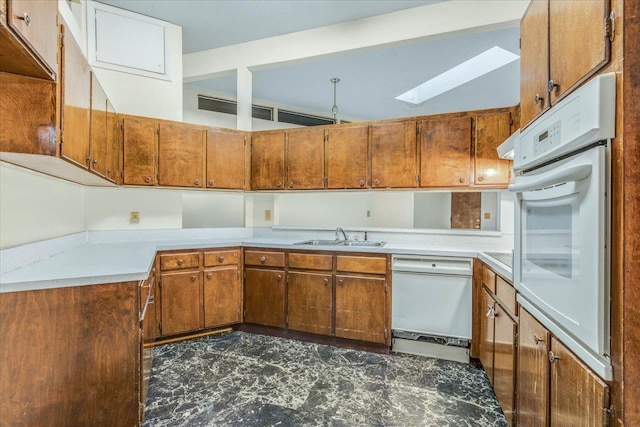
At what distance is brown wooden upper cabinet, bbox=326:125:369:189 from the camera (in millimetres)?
3213

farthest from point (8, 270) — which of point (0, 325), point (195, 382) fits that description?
point (195, 382)

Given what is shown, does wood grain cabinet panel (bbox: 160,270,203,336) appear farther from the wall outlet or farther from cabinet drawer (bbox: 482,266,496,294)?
cabinet drawer (bbox: 482,266,496,294)

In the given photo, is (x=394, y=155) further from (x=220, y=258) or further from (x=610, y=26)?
(x=610, y=26)

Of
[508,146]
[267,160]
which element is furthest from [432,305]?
[267,160]

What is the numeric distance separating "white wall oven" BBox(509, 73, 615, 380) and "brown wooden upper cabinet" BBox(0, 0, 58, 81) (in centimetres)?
166

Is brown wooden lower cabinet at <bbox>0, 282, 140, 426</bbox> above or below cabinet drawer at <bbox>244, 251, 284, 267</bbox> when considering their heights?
below

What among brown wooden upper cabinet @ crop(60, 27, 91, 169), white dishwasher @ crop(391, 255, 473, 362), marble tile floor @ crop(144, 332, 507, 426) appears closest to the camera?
brown wooden upper cabinet @ crop(60, 27, 91, 169)

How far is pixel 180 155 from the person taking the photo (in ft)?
10.6

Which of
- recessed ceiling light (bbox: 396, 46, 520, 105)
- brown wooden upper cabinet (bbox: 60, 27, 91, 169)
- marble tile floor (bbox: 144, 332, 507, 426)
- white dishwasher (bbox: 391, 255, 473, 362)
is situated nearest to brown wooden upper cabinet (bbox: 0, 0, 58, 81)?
brown wooden upper cabinet (bbox: 60, 27, 91, 169)

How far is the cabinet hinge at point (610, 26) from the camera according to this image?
0.82m

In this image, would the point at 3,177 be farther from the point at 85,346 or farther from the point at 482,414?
the point at 482,414

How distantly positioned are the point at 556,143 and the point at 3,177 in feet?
8.17

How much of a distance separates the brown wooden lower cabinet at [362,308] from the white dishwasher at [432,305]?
101 mm

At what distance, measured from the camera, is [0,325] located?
1431mm
